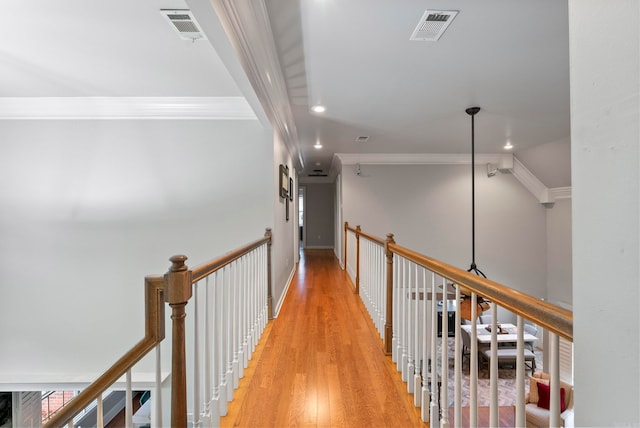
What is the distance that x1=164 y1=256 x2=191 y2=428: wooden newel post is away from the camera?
1.15 metres

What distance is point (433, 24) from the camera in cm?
204

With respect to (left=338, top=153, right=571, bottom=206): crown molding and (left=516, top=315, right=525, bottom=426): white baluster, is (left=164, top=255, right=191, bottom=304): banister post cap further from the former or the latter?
(left=338, top=153, right=571, bottom=206): crown molding

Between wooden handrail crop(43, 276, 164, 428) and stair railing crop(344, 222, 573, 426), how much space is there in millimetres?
1139

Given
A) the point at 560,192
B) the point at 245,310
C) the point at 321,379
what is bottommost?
the point at 321,379

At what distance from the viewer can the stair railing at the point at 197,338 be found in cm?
101

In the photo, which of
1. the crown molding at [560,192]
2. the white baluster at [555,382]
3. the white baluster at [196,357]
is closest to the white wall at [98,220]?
the white baluster at [196,357]

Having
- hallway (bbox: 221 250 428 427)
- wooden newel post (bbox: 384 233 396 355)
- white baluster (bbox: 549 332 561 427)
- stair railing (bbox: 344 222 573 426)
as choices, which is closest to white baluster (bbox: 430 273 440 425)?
stair railing (bbox: 344 222 573 426)

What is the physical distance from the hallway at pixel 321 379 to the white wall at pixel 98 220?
1.27 meters

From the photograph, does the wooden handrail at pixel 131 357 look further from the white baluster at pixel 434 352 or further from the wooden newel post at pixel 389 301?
the wooden newel post at pixel 389 301

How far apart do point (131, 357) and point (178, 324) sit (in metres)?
0.21

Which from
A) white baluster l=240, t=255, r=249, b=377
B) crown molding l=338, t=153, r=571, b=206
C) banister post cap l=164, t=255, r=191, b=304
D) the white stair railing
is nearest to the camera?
banister post cap l=164, t=255, r=191, b=304

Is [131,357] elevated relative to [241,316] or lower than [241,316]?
elevated

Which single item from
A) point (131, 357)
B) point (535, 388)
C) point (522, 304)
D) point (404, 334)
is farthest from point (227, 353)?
point (535, 388)

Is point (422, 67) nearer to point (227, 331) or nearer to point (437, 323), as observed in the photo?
point (437, 323)
